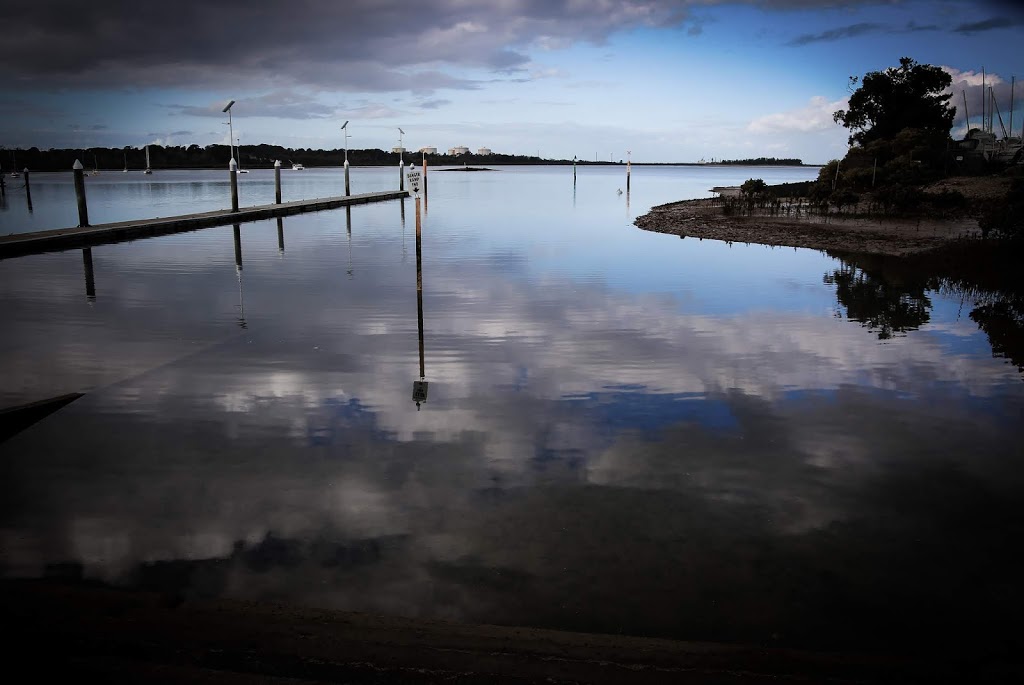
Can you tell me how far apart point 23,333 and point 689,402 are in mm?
12090

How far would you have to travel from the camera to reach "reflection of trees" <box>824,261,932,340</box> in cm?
1544

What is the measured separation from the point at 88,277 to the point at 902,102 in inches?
2821

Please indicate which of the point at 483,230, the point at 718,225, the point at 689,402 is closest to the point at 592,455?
the point at 689,402

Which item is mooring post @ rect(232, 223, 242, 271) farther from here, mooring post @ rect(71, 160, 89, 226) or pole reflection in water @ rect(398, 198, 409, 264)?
mooring post @ rect(71, 160, 89, 226)

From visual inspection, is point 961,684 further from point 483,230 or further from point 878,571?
point 483,230

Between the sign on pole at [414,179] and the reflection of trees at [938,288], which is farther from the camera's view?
the reflection of trees at [938,288]

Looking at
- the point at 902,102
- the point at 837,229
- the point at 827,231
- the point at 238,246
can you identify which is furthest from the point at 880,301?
the point at 902,102

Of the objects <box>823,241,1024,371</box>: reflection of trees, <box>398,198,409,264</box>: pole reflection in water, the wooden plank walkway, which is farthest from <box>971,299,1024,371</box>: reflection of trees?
the wooden plank walkway

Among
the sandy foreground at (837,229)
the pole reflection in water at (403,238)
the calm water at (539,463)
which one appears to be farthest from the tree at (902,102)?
the calm water at (539,463)

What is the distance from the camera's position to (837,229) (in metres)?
35.7

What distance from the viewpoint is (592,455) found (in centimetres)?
780

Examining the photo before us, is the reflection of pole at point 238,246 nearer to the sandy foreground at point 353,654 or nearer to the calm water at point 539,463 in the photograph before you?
the calm water at point 539,463

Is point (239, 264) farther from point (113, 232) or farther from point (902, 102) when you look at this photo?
point (902, 102)

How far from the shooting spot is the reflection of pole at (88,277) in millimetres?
17219
